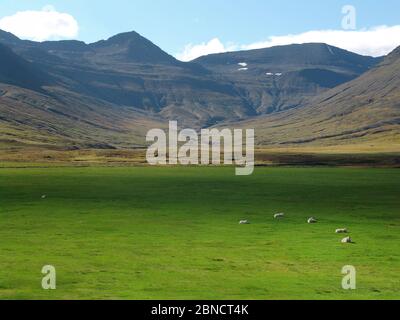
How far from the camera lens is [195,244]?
129ft

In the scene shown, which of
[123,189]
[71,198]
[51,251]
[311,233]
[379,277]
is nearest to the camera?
[379,277]

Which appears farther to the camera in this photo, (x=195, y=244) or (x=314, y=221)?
(x=314, y=221)

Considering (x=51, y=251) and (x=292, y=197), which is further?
(x=292, y=197)

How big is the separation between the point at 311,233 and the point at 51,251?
19.4m

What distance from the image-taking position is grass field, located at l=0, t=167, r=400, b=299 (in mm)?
26797

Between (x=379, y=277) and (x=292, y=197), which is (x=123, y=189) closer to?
(x=292, y=197)

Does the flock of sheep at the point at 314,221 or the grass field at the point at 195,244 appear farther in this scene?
Answer: the flock of sheep at the point at 314,221

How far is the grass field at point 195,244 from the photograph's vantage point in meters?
26.8

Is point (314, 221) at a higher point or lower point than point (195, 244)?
higher

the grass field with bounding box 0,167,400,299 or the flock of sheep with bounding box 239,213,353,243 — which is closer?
the grass field with bounding box 0,167,400,299

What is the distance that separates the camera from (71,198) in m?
70.4
